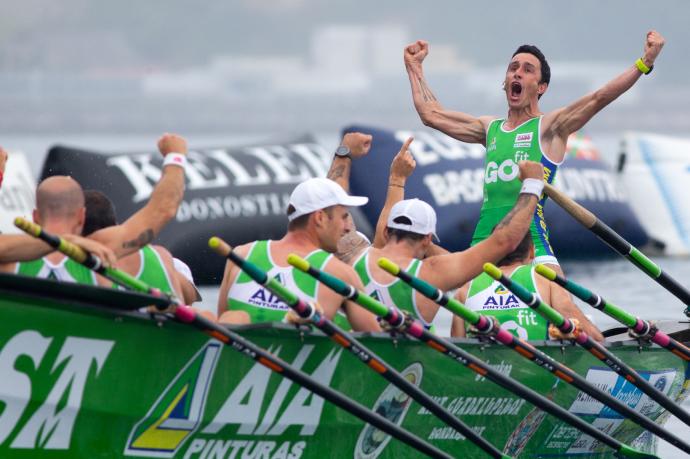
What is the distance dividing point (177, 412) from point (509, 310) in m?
2.35

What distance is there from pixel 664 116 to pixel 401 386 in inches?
2472

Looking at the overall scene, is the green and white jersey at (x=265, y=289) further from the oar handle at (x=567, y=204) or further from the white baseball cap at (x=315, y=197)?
the oar handle at (x=567, y=204)

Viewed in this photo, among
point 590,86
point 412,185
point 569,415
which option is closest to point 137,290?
point 569,415

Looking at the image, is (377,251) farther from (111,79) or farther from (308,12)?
(308,12)

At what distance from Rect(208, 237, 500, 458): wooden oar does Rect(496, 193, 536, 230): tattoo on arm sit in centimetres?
103

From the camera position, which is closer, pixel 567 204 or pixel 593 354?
pixel 567 204

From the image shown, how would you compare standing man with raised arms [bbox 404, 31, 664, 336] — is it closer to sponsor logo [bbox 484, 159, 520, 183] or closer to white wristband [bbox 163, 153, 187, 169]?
sponsor logo [bbox 484, 159, 520, 183]

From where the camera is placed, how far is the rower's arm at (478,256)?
8.34m

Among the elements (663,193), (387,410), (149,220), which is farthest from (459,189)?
(149,220)

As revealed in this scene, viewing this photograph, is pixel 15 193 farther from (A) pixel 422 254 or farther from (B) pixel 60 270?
(B) pixel 60 270

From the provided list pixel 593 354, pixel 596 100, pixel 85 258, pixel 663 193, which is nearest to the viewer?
pixel 85 258

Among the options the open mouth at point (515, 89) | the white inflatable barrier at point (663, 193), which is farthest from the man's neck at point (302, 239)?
the white inflatable barrier at point (663, 193)

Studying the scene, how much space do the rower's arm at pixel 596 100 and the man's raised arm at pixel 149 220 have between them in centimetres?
296

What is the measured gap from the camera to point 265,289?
26.3ft
